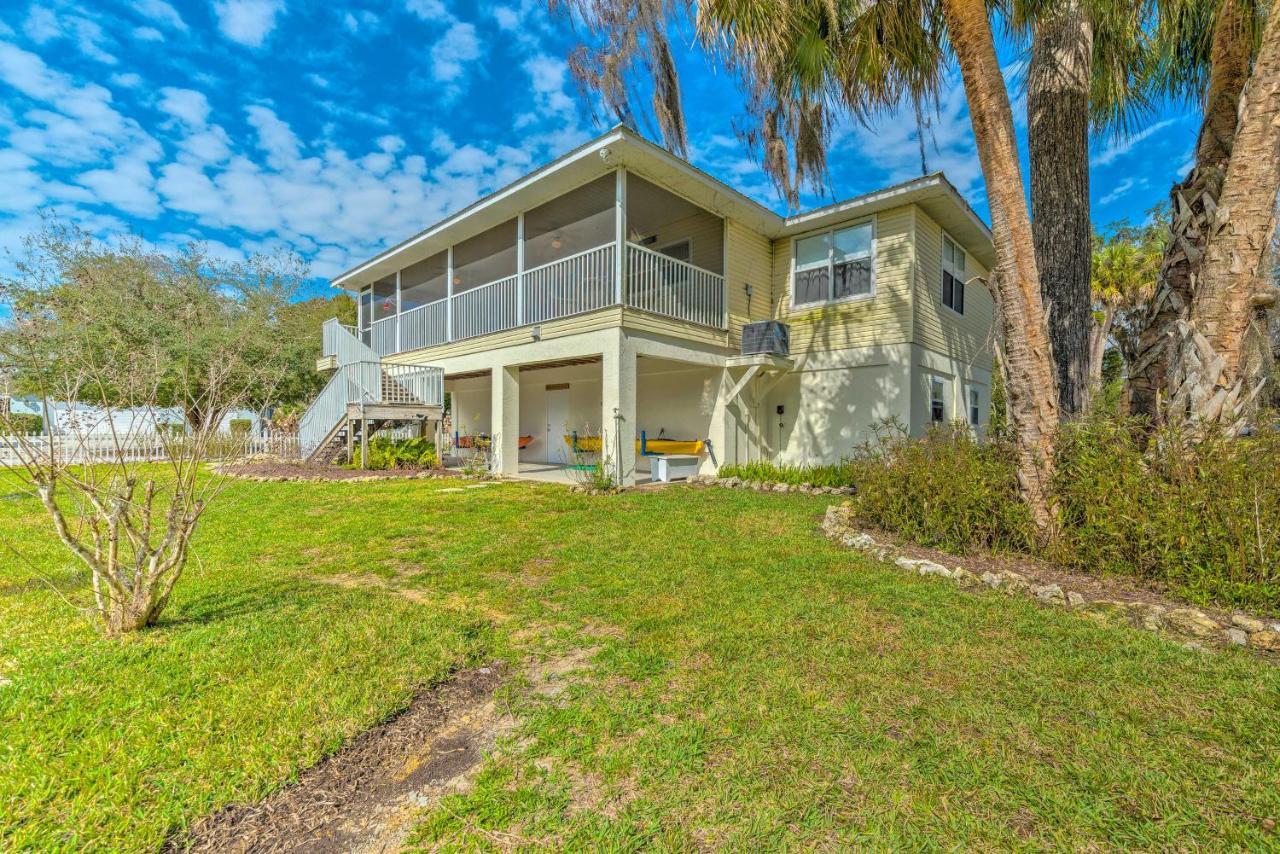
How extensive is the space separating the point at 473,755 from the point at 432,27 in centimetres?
1422

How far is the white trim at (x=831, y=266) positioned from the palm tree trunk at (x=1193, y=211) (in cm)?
540

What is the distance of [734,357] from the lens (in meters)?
11.1

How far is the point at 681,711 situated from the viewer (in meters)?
2.49

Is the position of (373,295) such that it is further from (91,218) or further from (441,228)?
(91,218)

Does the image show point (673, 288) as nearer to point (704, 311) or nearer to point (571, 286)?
point (704, 311)

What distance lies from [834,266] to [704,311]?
10.4ft

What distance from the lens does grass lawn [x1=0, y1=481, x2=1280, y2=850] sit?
1830mm

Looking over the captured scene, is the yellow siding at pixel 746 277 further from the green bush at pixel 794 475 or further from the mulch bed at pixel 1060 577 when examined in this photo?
the mulch bed at pixel 1060 577

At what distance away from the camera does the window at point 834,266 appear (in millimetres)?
10930

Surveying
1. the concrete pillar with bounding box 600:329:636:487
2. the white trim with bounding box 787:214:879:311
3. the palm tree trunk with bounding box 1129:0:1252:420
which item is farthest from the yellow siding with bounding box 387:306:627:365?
the palm tree trunk with bounding box 1129:0:1252:420

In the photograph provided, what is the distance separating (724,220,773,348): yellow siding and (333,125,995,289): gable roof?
0.27 m

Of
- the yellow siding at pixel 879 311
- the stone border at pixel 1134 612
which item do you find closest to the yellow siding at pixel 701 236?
the yellow siding at pixel 879 311

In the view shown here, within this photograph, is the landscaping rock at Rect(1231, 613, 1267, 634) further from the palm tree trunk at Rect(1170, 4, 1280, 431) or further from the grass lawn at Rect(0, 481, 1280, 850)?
the palm tree trunk at Rect(1170, 4, 1280, 431)

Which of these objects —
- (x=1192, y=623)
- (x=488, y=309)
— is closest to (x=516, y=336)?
(x=488, y=309)
